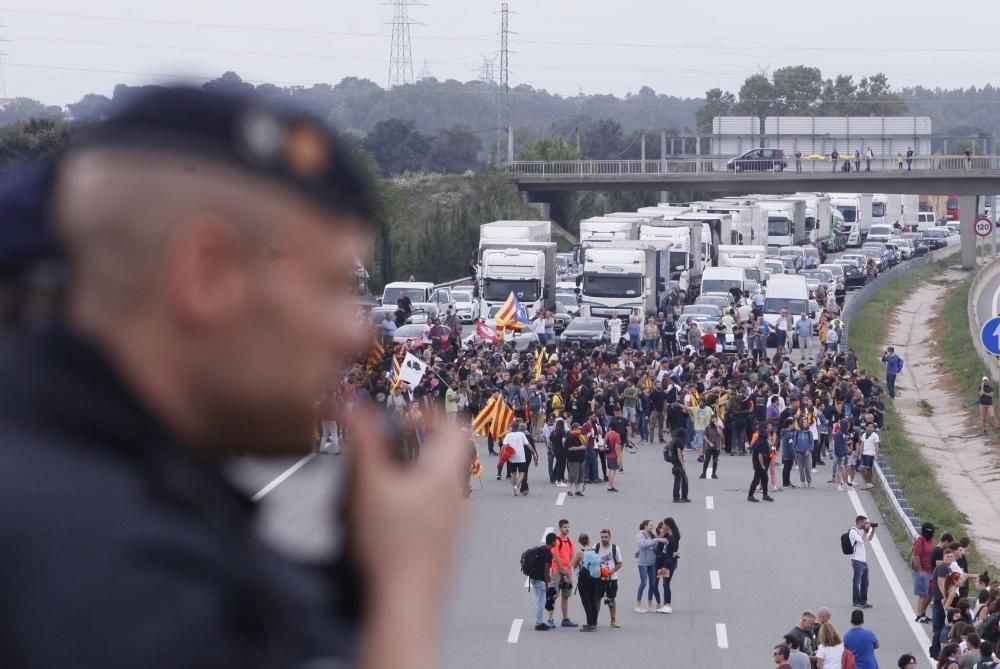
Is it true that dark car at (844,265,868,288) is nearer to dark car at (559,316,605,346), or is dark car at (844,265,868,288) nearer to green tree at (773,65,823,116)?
dark car at (559,316,605,346)

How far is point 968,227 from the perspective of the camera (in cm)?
8894

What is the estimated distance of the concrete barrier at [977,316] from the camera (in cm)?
4350

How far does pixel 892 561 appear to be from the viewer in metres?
24.3

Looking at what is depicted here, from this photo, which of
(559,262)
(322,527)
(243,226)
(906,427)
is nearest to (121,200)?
(243,226)

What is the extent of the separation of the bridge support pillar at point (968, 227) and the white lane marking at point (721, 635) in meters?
68.2

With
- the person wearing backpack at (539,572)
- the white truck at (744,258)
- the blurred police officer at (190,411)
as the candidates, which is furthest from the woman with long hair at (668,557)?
the white truck at (744,258)

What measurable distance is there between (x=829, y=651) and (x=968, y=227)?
253 ft

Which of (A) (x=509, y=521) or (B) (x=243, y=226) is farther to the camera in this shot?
(A) (x=509, y=521)

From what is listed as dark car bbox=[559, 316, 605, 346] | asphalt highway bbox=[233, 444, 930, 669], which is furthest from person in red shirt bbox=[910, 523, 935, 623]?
dark car bbox=[559, 316, 605, 346]

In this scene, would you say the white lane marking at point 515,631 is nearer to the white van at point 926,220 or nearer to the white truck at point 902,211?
the white truck at point 902,211

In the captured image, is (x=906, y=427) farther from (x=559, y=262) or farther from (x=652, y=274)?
(x=559, y=262)

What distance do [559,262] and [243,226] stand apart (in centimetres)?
6964

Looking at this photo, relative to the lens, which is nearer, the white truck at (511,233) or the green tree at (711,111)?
the white truck at (511,233)

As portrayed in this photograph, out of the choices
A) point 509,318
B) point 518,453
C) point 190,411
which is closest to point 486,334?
point 509,318
